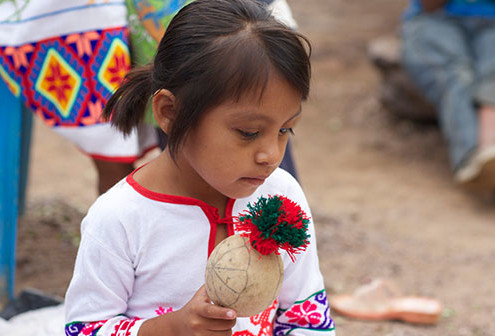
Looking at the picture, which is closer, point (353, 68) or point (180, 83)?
point (180, 83)

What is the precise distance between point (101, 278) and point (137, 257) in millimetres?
84

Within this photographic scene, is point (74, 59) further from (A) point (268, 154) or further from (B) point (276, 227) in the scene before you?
(B) point (276, 227)

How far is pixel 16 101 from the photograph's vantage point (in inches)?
103

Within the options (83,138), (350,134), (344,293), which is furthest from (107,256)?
(350,134)

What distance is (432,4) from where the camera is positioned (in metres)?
5.33

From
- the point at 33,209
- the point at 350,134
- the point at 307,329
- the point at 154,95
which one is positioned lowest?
the point at 350,134

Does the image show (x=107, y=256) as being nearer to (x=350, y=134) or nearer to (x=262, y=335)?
(x=262, y=335)

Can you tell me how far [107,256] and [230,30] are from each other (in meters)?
0.52

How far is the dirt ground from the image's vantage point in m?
3.33

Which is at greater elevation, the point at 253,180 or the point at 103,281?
the point at 253,180

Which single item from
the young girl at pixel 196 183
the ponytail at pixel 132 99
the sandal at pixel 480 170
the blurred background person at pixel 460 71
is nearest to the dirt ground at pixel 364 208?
the sandal at pixel 480 170


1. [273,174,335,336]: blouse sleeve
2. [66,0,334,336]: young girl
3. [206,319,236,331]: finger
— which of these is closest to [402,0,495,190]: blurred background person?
[273,174,335,336]: blouse sleeve

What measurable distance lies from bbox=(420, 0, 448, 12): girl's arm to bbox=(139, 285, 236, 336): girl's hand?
4.44 m

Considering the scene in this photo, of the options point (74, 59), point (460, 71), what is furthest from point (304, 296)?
point (460, 71)
